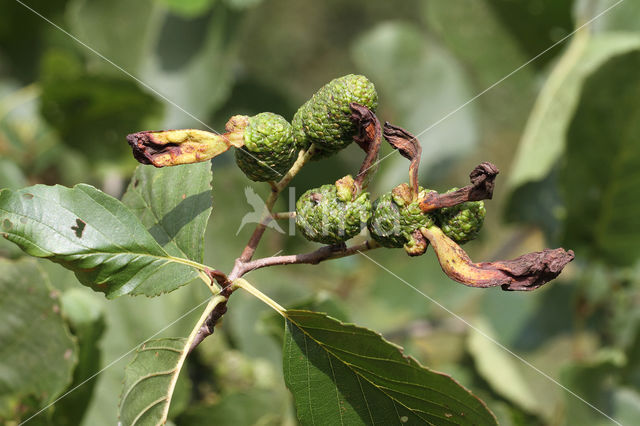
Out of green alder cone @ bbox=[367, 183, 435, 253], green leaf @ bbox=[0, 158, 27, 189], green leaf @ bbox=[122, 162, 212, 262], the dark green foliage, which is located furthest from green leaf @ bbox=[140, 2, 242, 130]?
green alder cone @ bbox=[367, 183, 435, 253]

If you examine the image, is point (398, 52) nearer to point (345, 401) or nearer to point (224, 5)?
point (224, 5)

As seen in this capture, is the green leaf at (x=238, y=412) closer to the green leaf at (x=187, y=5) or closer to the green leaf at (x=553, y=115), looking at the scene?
the green leaf at (x=553, y=115)

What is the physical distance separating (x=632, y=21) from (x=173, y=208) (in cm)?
172

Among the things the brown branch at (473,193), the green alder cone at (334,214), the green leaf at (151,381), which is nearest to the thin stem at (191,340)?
the green leaf at (151,381)

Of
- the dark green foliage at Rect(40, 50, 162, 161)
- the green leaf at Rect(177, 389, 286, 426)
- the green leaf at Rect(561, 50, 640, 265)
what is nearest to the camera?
the green leaf at Rect(177, 389, 286, 426)

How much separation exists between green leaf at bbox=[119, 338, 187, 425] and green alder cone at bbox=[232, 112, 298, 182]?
230 millimetres

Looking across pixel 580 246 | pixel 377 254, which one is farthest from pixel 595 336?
pixel 377 254

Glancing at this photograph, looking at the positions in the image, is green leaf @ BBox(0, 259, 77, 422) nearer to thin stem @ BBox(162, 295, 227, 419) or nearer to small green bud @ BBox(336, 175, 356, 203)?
thin stem @ BBox(162, 295, 227, 419)

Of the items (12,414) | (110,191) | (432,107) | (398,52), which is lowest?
(110,191)

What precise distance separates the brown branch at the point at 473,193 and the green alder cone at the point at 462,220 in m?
0.02

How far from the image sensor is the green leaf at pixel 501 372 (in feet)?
5.96

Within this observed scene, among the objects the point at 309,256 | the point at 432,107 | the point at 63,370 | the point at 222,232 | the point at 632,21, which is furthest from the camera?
the point at 432,107

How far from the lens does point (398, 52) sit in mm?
2238

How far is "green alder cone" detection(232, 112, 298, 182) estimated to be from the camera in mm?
725
